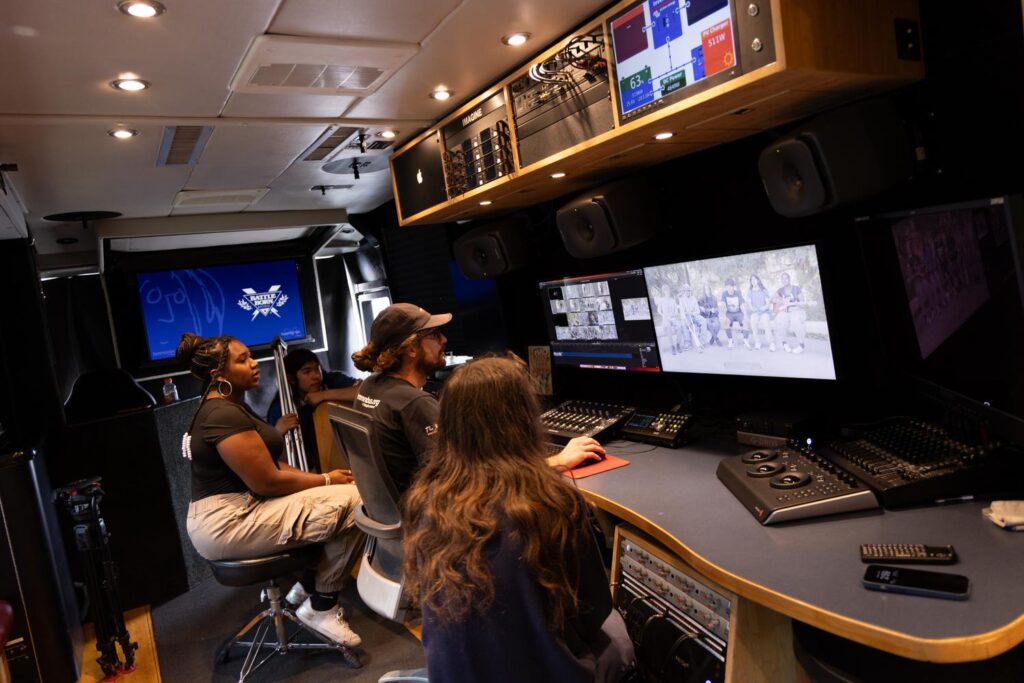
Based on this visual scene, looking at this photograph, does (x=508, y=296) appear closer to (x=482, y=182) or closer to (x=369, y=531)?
(x=482, y=182)

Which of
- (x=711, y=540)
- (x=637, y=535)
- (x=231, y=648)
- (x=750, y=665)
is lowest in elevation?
(x=231, y=648)

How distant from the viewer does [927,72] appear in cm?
177

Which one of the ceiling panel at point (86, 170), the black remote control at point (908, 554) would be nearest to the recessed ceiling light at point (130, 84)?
the ceiling panel at point (86, 170)

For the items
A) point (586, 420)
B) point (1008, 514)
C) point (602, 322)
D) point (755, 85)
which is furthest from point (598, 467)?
point (755, 85)

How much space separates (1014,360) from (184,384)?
5.63 metres

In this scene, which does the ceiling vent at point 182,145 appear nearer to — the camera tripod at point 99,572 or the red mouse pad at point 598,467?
the camera tripod at point 99,572

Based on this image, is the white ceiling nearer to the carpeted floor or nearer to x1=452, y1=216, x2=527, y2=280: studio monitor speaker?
x1=452, y1=216, x2=527, y2=280: studio monitor speaker

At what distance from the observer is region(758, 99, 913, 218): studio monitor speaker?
1.71 m

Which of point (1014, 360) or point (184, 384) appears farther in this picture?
point (184, 384)

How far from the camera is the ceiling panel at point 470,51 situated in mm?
1991

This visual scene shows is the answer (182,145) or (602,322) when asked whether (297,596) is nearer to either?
(602,322)

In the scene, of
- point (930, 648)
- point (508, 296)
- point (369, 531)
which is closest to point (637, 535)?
point (369, 531)

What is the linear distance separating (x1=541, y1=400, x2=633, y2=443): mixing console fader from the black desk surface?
0.52m

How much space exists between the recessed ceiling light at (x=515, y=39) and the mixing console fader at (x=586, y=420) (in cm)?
121
